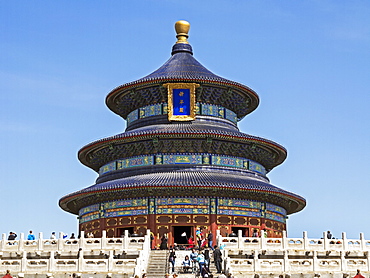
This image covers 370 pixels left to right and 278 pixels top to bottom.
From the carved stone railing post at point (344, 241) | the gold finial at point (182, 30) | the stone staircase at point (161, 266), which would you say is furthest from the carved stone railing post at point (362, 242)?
the gold finial at point (182, 30)

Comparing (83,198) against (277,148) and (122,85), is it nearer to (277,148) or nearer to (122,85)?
(122,85)

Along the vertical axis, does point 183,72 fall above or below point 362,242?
above

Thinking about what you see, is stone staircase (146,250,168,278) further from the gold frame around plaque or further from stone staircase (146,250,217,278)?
the gold frame around plaque

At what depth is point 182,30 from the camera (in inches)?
2355

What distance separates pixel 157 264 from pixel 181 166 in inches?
684

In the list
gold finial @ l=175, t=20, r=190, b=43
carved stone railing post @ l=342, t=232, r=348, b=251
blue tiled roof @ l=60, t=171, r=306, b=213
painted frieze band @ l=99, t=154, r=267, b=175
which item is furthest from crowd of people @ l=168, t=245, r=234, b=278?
gold finial @ l=175, t=20, r=190, b=43

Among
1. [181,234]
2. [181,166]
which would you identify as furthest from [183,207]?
[181,166]

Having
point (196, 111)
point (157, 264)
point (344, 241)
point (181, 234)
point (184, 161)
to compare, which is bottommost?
point (157, 264)

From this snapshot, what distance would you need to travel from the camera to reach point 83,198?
2055 inches

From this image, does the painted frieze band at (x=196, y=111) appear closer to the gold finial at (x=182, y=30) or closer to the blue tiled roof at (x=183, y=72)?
the blue tiled roof at (x=183, y=72)

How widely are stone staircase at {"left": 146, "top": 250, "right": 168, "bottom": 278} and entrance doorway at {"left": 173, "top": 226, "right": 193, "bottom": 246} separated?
12.9m

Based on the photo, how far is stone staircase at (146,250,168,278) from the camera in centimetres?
3206

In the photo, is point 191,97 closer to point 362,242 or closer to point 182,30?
point 182,30

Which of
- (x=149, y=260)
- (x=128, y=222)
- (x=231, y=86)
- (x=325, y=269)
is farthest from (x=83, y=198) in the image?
(x=325, y=269)
